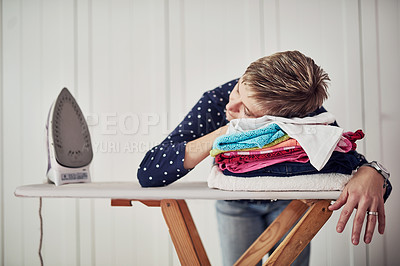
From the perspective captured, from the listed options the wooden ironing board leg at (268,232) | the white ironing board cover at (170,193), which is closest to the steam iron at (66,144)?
the white ironing board cover at (170,193)

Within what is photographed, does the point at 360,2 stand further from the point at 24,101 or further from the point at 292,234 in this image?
the point at 24,101

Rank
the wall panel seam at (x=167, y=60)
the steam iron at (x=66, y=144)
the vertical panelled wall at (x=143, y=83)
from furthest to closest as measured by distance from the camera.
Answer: the wall panel seam at (x=167, y=60), the vertical panelled wall at (x=143, y=83), the steam iron at (x=66, y=144)

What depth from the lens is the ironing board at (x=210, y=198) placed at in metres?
0.81

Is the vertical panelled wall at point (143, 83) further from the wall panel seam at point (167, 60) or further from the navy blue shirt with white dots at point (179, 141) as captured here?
the navy blue shirt with white dots at point (179, 141)

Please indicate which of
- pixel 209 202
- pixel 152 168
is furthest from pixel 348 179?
pixel 209 202

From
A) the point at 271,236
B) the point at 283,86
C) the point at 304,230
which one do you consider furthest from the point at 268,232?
the point at 283,86

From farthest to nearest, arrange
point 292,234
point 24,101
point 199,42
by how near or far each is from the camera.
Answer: point 24,101 → point 199,42 → point 292,234

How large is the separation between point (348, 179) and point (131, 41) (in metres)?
1.45

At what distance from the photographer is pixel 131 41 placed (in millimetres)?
1893

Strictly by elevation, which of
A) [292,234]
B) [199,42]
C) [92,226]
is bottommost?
[92,226]

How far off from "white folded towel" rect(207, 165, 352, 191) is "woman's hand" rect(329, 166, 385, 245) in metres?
0.03

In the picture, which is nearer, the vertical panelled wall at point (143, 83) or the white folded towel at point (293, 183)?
the white folded towel at point (293, 183)

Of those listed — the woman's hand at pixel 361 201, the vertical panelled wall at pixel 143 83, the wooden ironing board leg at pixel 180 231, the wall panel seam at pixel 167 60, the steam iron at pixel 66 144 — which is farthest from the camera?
the wall panel seam at pixel 167 60

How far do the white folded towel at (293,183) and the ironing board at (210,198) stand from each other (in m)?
0.02
